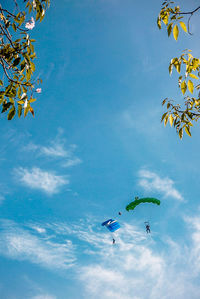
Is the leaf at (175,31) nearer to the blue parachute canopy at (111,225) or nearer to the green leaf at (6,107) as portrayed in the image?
the green leaf at (6,107)

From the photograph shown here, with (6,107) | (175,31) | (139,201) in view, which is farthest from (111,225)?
(175,31)

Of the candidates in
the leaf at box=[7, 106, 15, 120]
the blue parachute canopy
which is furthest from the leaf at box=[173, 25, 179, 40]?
the blue parachute canopy

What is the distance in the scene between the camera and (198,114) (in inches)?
194

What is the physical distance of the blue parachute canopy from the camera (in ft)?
120

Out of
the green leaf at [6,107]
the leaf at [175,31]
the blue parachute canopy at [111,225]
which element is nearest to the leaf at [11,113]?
the green leaf at [6,107]

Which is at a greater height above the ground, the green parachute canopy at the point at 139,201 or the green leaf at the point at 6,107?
the green parachute canopy at the point at 139,201

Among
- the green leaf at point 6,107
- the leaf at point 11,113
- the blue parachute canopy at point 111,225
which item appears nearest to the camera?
the leaf at point 11,113

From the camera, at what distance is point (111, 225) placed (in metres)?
37.4

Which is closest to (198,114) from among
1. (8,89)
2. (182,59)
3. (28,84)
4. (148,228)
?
(182,59)

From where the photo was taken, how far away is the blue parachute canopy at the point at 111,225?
120ft

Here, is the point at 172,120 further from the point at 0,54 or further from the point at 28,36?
the point at 0,54

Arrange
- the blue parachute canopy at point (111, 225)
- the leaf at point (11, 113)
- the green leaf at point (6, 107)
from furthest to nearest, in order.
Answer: the blue parachute canopy at point (111, 225), the green leaf at point (6, 107), the leaf at point (11, 113)

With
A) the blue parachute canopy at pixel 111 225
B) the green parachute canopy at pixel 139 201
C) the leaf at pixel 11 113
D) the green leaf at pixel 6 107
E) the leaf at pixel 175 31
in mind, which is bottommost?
the leaf at pixel 11 113

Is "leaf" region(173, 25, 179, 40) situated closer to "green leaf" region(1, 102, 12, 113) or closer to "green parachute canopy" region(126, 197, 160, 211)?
"green leaf" region(1, 102, 12, 113)
